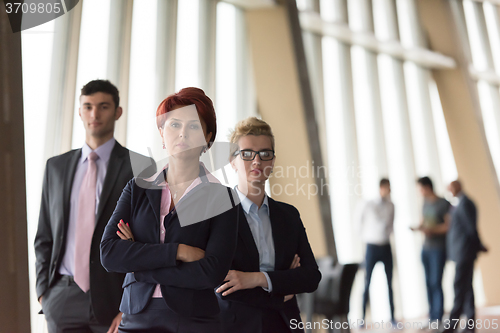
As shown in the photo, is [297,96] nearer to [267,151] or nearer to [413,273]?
[267,151]

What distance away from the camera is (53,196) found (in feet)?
6.31

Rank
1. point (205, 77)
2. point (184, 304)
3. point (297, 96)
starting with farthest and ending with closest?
1. point (297, 96)
2. point (205, 77)
3. point (184, 304)

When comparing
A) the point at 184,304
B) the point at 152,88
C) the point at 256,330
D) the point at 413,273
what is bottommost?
the point at 413,273

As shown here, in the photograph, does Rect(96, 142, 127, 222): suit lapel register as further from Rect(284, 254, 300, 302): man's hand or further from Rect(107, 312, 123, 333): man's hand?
Rect(284, 254, 300, 302): man's hand

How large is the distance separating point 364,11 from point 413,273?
3557mm

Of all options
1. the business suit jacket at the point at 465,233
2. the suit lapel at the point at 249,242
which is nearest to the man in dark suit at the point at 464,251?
the business suit jacket at the point at 465,233

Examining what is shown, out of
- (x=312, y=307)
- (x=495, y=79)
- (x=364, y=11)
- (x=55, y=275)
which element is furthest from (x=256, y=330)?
(x=495, y=79)

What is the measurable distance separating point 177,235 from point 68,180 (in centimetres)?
101

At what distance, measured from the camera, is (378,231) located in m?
4.20

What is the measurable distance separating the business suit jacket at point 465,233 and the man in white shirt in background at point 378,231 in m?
0.65

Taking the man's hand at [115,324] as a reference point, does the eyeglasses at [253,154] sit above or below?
above

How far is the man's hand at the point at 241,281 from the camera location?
1.36m

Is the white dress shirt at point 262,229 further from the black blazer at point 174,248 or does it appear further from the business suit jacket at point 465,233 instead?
the business suit jacket at point 465,233

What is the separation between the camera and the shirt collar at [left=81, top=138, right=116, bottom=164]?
6.46ft
